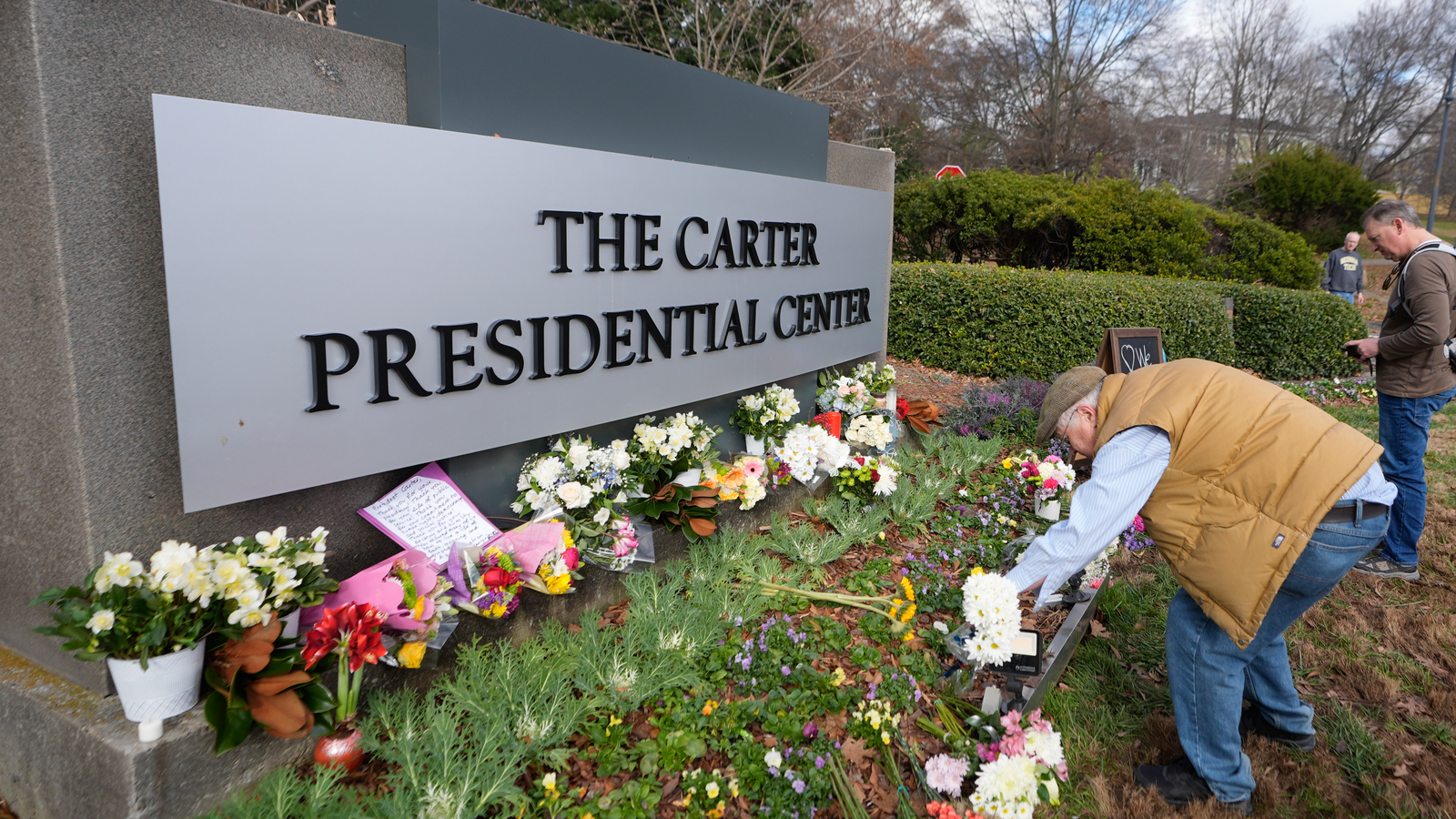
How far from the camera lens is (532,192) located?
2.96m

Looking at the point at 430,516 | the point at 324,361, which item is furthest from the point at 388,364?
the point at 430,516

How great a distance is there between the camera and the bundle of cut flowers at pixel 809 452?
13.6ft

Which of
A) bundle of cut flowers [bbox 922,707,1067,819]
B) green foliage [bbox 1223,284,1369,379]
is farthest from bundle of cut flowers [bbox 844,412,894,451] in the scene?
green foliage [bbox 1223,284,1369,379]

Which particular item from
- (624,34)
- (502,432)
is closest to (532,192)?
(502,432)

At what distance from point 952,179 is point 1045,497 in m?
9.43

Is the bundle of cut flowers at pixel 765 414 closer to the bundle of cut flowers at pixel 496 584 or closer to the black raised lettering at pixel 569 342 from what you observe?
the black raised lettering at pixel 569 342

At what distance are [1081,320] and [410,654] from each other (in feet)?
24.6

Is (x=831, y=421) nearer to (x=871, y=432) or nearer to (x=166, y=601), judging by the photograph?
(x=871, y=432)

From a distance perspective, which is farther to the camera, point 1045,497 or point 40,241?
point 1045,497

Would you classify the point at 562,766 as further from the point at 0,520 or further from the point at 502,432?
the point at 0,520

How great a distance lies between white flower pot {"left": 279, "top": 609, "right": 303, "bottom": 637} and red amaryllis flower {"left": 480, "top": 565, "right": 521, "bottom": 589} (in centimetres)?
54

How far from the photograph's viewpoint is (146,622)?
1.97 meters

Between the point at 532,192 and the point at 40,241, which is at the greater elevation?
the point at 532,192

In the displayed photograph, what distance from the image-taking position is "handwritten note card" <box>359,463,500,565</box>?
2.75 metres
